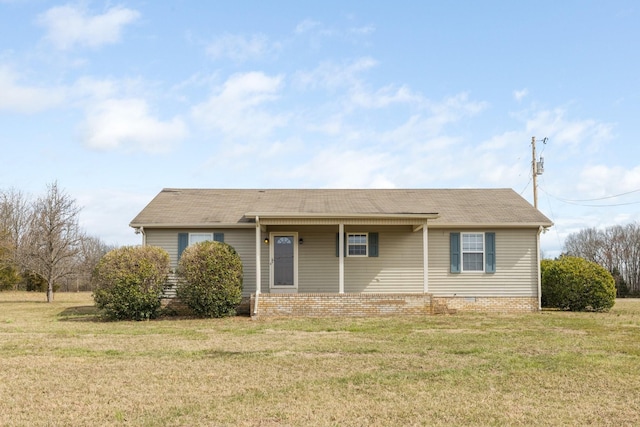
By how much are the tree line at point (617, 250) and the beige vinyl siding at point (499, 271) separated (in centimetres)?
2575

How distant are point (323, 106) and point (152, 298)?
22.8 feet

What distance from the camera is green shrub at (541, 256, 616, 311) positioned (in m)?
18.5

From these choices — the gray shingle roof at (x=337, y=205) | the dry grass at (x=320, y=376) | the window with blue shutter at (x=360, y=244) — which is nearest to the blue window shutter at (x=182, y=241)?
the gray shingle roof at (x=337, y=205)

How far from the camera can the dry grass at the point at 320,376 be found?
19.3 feet

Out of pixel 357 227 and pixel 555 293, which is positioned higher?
pixel 357 227

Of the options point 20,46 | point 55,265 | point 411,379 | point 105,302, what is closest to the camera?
point 411,379

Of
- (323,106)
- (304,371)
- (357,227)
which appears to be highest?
(323,106)

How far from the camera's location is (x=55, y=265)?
24922 mm

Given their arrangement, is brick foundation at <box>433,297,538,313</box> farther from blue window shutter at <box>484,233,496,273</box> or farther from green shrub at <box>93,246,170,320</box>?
green shrub at <box>93,246,170,320</box>

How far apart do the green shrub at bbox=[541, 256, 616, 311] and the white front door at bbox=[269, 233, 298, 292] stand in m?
8.39

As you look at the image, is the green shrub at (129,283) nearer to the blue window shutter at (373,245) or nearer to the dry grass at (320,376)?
the dry grass at (320,376)

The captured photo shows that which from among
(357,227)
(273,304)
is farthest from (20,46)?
(357,227)

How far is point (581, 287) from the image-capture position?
1861 centimetres

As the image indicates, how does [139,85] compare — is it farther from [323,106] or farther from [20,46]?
[323,106]
